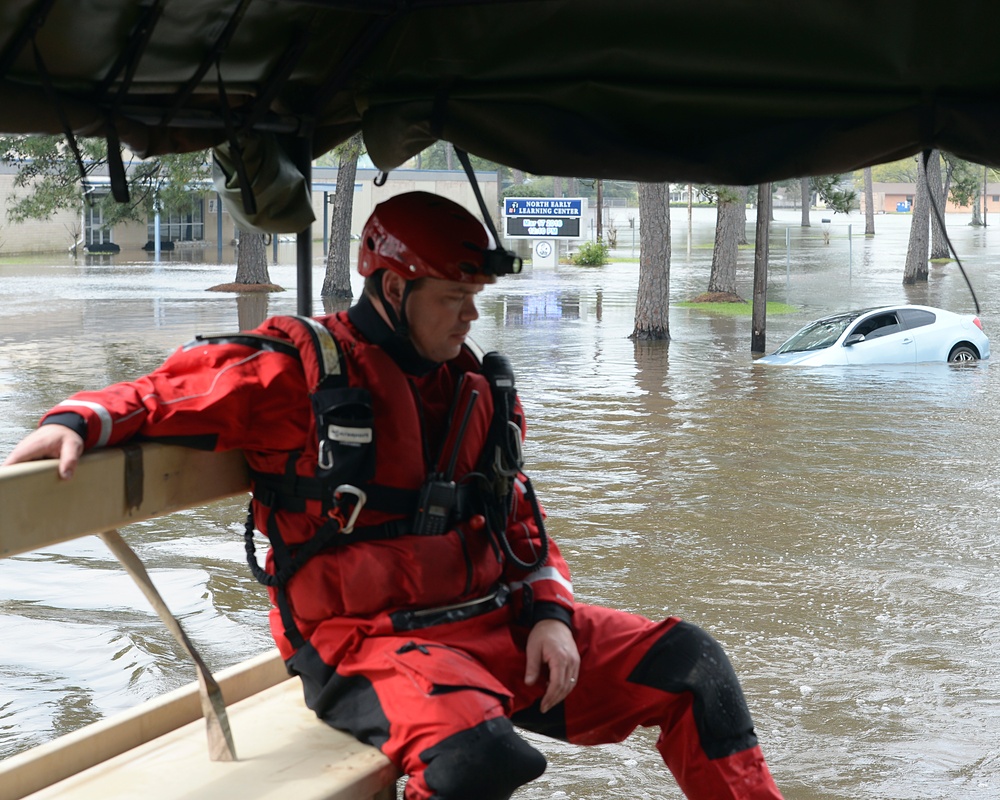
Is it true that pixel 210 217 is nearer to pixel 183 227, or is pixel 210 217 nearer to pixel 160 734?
pixel 183 227

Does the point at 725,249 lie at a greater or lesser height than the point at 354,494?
greater

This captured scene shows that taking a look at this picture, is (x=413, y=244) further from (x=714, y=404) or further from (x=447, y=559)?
(x=714, y=404)

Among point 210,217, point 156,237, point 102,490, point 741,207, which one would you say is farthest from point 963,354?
point 210,217

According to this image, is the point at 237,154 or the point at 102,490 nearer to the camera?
the point at 102,490

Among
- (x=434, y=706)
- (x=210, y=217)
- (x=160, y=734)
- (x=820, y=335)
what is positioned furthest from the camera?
(x=210, y=217)

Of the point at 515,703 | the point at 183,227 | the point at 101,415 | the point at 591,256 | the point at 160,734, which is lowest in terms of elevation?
the point at 160,734

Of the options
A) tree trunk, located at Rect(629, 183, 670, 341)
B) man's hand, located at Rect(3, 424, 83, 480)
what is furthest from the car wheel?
man's hand, located at Rect(3, 424, 83, 480)

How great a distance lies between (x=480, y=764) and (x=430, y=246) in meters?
1.35

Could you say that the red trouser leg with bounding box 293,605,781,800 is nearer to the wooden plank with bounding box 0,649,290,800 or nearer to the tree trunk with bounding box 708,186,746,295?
the wooden plank with bounding box 0,649,290,800

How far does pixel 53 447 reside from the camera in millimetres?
2881

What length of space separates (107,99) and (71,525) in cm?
170

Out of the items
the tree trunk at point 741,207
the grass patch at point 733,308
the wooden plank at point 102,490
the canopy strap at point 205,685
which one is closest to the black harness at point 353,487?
the wooden plank at point 102,490

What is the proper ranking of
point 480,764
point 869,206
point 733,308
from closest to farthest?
point 480,764, point 733,308, point 869,206

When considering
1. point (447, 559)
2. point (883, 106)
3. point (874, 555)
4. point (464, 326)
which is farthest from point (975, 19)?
point (874, 555)
